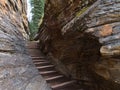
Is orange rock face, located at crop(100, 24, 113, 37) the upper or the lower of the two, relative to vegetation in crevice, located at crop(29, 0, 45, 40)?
lower

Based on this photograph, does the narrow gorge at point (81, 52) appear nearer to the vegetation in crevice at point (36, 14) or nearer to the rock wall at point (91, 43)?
the rock wall at point (91, 43)

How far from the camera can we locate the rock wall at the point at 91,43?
3541 mm

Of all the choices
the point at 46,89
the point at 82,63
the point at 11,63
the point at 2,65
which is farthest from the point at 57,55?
the point at 2,65

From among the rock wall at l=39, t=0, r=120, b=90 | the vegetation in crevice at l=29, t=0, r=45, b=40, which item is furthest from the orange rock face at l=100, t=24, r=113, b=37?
the vegetation in crevice at l=29, t=0, r=45, b=40

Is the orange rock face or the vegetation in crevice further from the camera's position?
the vegetation in crevice

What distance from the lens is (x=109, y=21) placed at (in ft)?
11.9

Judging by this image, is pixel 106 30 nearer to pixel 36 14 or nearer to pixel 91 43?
pixel 91 43

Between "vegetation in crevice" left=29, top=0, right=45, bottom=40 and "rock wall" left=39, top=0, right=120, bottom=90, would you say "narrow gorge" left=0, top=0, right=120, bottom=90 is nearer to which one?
"rock wall" left=39, top=0, right=120, bottom=90

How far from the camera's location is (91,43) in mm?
4539

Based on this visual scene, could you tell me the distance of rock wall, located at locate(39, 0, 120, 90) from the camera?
11.6 feet

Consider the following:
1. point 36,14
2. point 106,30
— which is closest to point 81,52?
point 106,30

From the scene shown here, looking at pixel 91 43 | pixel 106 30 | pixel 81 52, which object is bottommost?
pixel 81 52

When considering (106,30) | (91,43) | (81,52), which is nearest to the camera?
(106,30)

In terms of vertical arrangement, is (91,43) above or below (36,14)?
below
